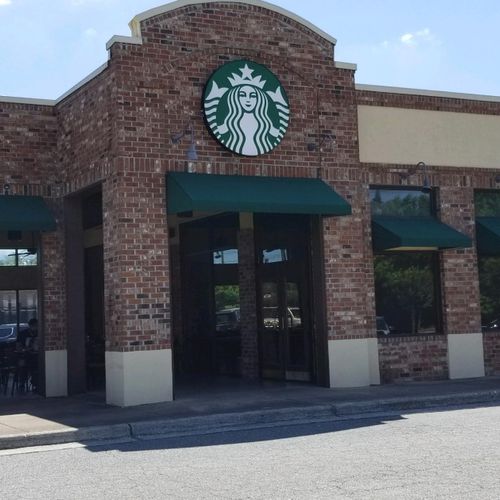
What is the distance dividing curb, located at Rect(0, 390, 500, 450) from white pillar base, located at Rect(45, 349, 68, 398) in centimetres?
468

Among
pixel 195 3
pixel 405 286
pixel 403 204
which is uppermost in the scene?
pixel 195 3

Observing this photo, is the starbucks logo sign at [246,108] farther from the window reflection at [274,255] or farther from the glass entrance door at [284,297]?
the window reflection at [274,255]

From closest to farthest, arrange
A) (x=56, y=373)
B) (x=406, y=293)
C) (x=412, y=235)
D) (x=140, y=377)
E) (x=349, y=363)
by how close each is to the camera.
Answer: (x=140, y=377)
(x=349, y=363)
(x=412, y=235)
(x=56, y=373)
(x=406, y=293)

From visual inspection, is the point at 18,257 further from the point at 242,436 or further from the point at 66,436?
the point at 242,436

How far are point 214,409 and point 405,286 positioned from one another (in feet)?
18.4

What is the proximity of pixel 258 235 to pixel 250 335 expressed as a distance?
2103 millimetres

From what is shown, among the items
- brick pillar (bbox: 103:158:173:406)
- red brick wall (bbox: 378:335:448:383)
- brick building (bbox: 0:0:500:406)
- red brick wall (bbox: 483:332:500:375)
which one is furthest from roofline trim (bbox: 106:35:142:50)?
red brick wall (bbox: 483:332:500:375)

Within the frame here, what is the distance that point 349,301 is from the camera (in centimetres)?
1495

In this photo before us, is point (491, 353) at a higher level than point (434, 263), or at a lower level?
lower

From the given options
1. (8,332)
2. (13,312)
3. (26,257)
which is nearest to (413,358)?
(26,257)

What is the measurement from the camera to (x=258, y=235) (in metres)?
16.6

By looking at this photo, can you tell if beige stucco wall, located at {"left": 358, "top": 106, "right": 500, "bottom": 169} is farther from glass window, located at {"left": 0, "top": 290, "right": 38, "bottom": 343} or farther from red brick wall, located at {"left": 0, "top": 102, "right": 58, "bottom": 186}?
glass window, located at {"left": 0, "top": 290, "right": 38, "bottom": 343}

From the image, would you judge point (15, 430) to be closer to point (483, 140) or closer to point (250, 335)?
point (250, 335)

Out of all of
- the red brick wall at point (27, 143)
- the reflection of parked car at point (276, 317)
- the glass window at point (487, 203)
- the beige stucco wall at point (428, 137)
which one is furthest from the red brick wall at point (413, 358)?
the red brick wall at point (27, 143)
